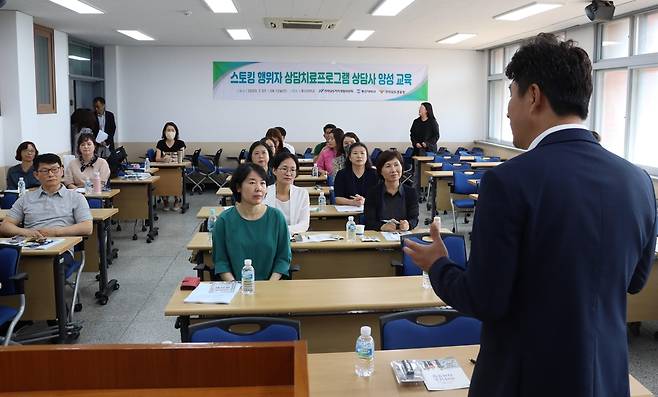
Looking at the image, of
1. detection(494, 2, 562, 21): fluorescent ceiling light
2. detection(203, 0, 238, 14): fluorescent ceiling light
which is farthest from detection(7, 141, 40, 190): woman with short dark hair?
detection(494, 2, 562, 21): fluorescent ceiling light

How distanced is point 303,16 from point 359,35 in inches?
96.5

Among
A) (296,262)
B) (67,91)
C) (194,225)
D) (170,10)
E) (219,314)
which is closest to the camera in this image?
(219,314)

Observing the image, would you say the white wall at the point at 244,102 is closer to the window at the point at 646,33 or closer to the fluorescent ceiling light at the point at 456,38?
the fluorescent ceiling light at the point at 456,38

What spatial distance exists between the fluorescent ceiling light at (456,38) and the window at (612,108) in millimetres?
2589

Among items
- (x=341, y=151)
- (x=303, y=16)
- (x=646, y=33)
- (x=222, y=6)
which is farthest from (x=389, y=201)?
(x=646, y=33)

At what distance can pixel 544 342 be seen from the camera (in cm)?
140

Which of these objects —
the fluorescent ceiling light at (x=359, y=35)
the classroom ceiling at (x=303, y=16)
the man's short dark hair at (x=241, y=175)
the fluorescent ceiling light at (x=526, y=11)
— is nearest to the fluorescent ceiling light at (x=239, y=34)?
the classroom ceiling at (x=303, y=16)

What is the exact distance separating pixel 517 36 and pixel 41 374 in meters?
11.5

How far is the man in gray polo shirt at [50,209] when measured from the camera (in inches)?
200

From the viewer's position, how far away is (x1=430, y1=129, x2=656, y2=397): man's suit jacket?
4.47 ft

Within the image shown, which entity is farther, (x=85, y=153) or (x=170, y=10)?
(x=170, y=10)

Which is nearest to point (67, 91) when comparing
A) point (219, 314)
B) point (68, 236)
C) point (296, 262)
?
point (68, 236)

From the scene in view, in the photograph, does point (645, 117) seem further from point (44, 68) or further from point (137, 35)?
point (44, 68)

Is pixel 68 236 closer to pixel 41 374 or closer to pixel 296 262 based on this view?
pixel 296 262
